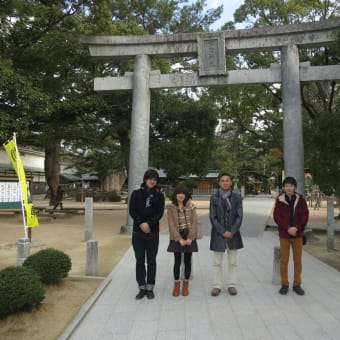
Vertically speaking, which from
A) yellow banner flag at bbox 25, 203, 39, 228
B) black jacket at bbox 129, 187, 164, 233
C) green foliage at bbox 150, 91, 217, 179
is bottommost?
yellow banner flag at bbox 25, 203, 39, 228

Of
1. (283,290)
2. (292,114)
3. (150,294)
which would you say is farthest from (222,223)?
(292,114)

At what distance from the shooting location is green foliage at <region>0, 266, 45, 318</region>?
418 centimetres

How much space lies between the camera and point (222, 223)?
5.25 metres

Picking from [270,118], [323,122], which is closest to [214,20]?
[270,118]

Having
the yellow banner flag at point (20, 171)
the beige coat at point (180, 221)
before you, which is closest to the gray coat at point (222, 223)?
the beige coat at point (180, 221)

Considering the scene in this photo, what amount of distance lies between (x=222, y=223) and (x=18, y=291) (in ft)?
8.82

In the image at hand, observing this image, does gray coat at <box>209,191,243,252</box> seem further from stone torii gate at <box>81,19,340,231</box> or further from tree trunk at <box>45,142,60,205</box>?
tree trunk at <box>45,142,60,205</box>

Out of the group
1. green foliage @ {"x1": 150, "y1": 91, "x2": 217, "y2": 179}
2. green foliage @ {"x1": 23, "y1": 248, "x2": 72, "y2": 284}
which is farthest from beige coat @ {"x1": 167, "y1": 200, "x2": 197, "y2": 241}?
green foliage @ {"x1": 150, "y1": 91, "x2": 217, "y2": 179}

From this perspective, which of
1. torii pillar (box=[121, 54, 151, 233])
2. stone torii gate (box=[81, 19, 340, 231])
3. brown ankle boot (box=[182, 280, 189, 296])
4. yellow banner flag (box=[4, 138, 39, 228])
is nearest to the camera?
brown ankle boot (box=[182, 280, 189, 296])

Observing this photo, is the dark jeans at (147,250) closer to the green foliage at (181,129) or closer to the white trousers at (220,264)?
the white trousers at (220,264)

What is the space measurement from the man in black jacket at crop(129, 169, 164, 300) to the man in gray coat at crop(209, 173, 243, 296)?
774 mm

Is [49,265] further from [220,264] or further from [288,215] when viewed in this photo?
[288,215]

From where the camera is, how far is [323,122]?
336 inches

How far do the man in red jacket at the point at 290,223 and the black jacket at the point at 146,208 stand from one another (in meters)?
1.70
